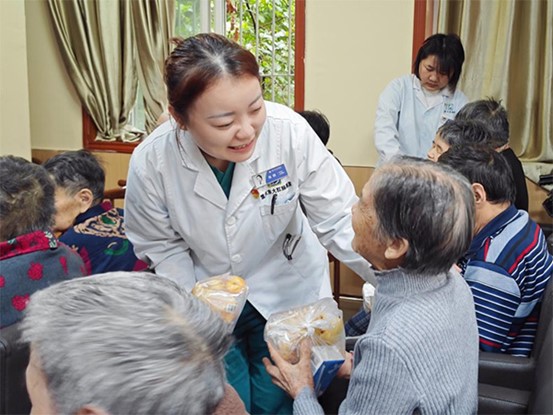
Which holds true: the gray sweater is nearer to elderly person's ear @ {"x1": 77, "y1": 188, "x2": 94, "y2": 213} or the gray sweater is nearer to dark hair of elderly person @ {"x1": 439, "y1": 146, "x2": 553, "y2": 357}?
dark hair of elderly person @ {"x1": 439, "y1": 146, "x2": 553, "y2": 357}

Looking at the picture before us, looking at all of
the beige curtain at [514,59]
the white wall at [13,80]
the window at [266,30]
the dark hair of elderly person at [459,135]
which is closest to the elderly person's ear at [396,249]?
the dark hair of elderly person at [459,135]

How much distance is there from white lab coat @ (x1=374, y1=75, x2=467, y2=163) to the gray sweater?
7.51ft

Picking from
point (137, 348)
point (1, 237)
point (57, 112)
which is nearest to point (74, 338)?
point (137, 348)

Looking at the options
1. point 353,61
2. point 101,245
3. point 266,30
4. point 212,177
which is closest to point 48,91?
point 266,30

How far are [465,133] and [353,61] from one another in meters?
1.62

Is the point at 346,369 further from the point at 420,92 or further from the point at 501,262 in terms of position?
the point at 420,92

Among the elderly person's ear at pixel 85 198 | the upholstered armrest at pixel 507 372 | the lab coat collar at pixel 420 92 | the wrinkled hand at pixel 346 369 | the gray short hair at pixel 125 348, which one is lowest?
the upholstered armrest at pixel 507 372

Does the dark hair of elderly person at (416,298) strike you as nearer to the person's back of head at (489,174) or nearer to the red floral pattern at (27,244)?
the person's back of head at (489,174)

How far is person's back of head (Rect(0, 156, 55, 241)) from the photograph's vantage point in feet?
5.46

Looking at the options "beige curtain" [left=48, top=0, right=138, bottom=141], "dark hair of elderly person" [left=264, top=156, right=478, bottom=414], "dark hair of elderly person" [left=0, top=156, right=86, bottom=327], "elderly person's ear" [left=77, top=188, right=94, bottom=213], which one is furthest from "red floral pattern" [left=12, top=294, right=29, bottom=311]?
"beige curtain" [left=48, top=0, right=138, bottom=141]

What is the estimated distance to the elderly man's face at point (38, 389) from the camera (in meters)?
0.77

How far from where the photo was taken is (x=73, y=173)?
2.30 m

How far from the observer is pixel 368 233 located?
122 centimetres

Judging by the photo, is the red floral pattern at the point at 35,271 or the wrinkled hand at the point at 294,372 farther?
the red floral pattern at the point at 35,271
